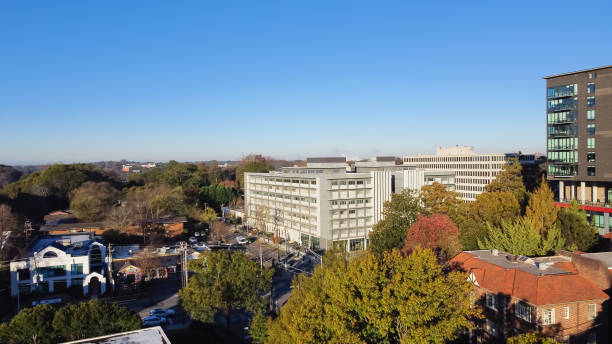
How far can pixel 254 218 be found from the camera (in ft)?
217

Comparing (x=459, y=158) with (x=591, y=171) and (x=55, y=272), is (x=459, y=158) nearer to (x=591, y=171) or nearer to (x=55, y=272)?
(x=591, y=171)

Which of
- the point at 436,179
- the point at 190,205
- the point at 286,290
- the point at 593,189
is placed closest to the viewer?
the point at 286,290

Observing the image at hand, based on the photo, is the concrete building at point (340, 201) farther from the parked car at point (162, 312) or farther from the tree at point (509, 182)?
the parked car at point (162, 312)

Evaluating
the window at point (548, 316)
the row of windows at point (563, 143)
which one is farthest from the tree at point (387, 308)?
the row of windows at point (563, 143)

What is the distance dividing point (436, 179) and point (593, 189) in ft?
59.6

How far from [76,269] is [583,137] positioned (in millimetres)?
55663

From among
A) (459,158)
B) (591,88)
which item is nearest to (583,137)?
(591,88)

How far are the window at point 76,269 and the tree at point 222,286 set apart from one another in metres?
15.5

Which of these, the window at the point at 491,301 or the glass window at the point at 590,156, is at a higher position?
the glass window at the point at 590,156

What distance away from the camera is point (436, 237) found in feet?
109

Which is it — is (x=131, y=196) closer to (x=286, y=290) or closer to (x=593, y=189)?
(x=286, y=290)

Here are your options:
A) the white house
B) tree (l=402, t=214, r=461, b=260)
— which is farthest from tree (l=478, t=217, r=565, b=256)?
the white house

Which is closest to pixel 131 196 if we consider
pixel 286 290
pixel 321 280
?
pixel 286 290

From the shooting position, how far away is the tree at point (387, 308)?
1661 centimetres
